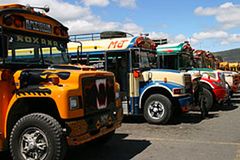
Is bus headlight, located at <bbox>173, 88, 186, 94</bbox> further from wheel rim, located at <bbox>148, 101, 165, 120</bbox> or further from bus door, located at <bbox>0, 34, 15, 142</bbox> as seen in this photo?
bus door, located at <bbox>0, 34, 15, 142</bbox>

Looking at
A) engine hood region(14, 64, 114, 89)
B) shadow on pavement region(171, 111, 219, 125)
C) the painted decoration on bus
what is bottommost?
shadow on pavement region(171, 111, 219, 125)

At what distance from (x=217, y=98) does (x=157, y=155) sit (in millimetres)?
7682

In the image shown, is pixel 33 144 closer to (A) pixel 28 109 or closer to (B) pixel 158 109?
(A) pixel 28 109

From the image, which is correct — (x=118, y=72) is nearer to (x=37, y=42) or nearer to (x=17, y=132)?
(x=37, y=42)

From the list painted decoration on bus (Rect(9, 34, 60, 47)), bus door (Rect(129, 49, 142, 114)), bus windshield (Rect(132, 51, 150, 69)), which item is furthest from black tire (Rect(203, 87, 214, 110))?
painted decoration on bus (Rect(9, 34, 60, 47))

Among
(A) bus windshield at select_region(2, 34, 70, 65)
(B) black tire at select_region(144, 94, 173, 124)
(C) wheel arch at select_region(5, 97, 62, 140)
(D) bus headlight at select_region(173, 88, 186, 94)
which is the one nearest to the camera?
(C) wheel arch at select_region(5, 97, 62, 140)

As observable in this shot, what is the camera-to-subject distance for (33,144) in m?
6.15

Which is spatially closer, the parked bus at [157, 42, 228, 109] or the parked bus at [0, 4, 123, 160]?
the parked bus at [0, 4, 123, 160]

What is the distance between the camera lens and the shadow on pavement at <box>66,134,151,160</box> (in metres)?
7.28

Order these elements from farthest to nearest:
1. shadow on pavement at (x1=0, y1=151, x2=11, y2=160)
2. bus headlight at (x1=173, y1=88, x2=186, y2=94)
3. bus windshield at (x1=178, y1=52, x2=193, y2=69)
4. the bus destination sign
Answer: bus windshield at (x1=178, y1=52, x2=193, y2=69) < bus headlight at (x1=173, y1=88, x2=186, y2=94) < shadow on pavement at (x1=0, y1=151, x2=11, y2=160) < the bus destination sign

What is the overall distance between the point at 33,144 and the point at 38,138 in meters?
0.13

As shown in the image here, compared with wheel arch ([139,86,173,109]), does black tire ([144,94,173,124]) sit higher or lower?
lower

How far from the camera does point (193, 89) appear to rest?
1238 centimetres

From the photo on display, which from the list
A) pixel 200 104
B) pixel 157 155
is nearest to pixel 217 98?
pixel 200 104
